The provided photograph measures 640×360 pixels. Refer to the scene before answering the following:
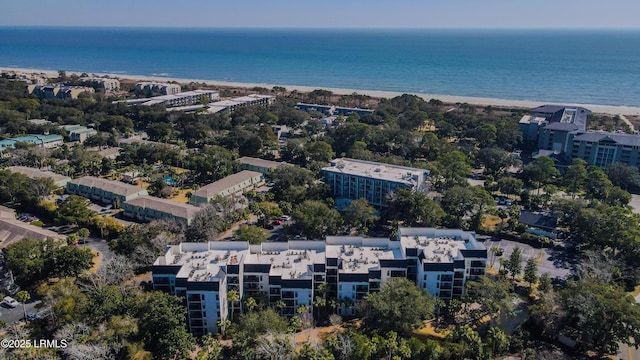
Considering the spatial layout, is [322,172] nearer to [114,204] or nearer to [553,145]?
[114,204]

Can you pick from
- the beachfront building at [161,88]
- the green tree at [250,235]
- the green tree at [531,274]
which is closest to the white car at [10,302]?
the green tree at [250,235]

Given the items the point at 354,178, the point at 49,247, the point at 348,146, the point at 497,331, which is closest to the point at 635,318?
the point at 497,331

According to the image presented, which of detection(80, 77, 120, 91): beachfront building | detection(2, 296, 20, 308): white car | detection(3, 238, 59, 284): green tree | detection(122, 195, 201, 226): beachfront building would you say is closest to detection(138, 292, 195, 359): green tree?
detection(2, 296, 20, 308): white car

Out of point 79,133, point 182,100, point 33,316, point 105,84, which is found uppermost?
point 105,84

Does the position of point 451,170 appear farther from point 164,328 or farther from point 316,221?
point 164,328

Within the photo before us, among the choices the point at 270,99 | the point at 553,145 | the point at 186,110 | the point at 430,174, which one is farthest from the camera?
the point at 270,99

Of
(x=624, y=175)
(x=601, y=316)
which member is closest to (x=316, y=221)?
(x=601, y=316)

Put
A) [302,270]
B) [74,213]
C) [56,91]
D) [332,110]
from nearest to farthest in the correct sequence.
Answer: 1. [302,270]
2. [74,213]
3. [332,110]
4. [56,91]

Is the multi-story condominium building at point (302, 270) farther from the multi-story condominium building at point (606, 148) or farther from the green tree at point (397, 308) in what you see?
the multi-story condominium building at point (606, 148)
